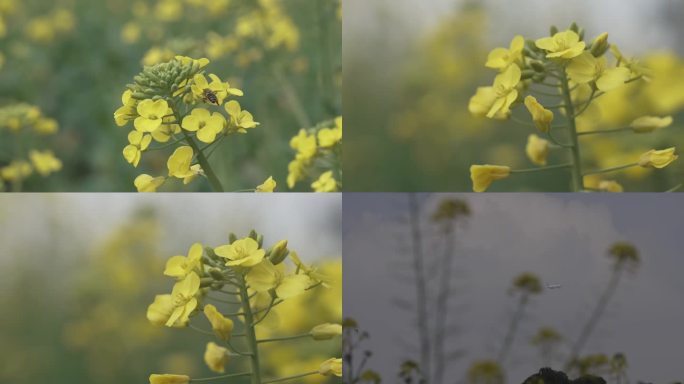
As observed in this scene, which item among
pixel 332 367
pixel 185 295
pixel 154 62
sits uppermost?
pixel 154 62

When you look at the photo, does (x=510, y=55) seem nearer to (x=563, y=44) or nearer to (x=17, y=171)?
(x=563, y=44)

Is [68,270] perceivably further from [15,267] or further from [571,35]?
[571,35]

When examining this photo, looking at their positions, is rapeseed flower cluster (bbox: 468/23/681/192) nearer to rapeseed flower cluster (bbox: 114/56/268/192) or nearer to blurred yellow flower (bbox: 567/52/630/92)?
blurred yellow flower (bbox: 567/52/630/92)

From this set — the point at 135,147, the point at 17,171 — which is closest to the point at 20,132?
the point at 17,171

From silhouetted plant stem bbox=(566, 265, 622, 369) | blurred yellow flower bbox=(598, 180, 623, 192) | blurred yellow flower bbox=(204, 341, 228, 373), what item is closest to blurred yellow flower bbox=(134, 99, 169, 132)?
blurred yellow flower bbox=(204, 341, 228, 373)

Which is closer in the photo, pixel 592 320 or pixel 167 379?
pixel 167 379

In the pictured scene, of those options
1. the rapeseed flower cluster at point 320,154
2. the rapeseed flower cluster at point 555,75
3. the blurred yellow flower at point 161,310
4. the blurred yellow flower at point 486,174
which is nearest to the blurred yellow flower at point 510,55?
the rapeseed flower cluster at point 555,75

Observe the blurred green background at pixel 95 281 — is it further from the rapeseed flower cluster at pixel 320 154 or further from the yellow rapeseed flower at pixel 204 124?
the yellow rapeseed flower at pixel 204 124

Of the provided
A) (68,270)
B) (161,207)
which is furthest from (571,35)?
(68,270)
